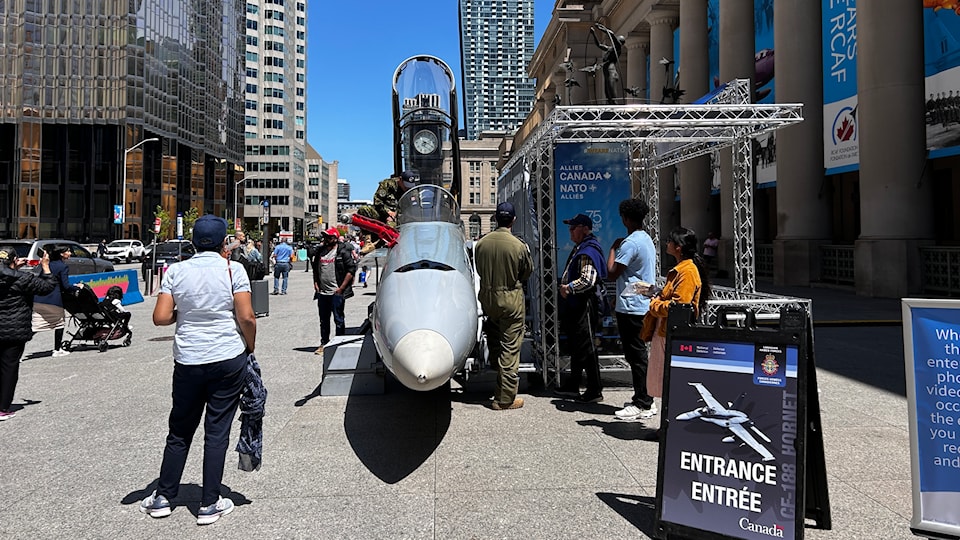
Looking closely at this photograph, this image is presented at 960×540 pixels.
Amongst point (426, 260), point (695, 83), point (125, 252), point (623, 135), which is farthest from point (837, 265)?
point (125, 252)

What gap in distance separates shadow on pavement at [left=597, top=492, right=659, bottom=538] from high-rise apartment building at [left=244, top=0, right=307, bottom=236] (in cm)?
9981

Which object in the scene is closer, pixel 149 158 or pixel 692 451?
pixel 692 451

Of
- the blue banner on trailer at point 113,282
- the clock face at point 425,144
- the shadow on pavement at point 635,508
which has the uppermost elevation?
the clock face at point 425,144

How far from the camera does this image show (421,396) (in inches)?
248

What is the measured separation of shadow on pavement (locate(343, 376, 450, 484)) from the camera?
14.4ft

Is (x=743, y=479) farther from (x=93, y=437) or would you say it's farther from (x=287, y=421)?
(x=93, y=437)

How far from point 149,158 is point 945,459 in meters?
72.2

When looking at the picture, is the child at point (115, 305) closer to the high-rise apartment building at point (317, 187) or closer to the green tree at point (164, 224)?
the green tree at point (164, 224)

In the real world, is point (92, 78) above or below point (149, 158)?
above

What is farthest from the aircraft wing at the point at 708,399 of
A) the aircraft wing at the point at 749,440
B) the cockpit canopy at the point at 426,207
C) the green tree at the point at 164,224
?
the green tree at the point at 164,224

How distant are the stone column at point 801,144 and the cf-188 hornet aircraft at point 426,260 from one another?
1560 centimetres

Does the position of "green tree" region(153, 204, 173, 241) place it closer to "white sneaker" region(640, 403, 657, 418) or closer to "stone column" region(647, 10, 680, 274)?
"stone column" region(647, 10, 680, 274)

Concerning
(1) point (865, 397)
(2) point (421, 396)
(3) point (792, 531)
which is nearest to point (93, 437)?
(2) point (421, 396)

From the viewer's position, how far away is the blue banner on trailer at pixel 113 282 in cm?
1393
